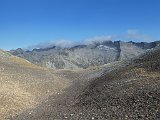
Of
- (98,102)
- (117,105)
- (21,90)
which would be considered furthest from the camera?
(21,90)

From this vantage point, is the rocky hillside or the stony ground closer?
the rocky hillside

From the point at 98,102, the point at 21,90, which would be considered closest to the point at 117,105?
the point at 98,102

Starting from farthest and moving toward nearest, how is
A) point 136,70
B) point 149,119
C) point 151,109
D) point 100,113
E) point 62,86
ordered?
point 62,86
point 136,70
point 100,113
point 151,109
point 149,119

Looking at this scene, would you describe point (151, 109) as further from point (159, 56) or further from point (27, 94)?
point (159, 56)

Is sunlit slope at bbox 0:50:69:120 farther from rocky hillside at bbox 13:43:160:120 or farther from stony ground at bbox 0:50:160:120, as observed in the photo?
rocky hillside at bbox 13:43:160:120

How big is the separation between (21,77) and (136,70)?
18.7 metres

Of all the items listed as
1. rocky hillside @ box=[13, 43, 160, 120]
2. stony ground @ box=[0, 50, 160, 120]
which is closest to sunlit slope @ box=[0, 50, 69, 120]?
stony ground @ box=[0, 50, 160, 120]

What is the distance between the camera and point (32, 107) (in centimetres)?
3375

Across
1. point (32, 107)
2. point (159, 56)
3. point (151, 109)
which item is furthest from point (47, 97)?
point (151, 109)

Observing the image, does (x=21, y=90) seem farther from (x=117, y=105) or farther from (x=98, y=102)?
(x=117, y=105)

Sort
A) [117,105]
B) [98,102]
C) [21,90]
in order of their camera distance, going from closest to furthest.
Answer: [117,105] < [98,102] < [21,90]

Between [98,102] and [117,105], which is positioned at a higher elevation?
[117,105]

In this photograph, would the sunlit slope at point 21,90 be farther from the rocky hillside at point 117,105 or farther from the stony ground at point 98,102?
the rocky hillside at point 117,105

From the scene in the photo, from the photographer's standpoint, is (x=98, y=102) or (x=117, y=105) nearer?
(x=117, y=105)
